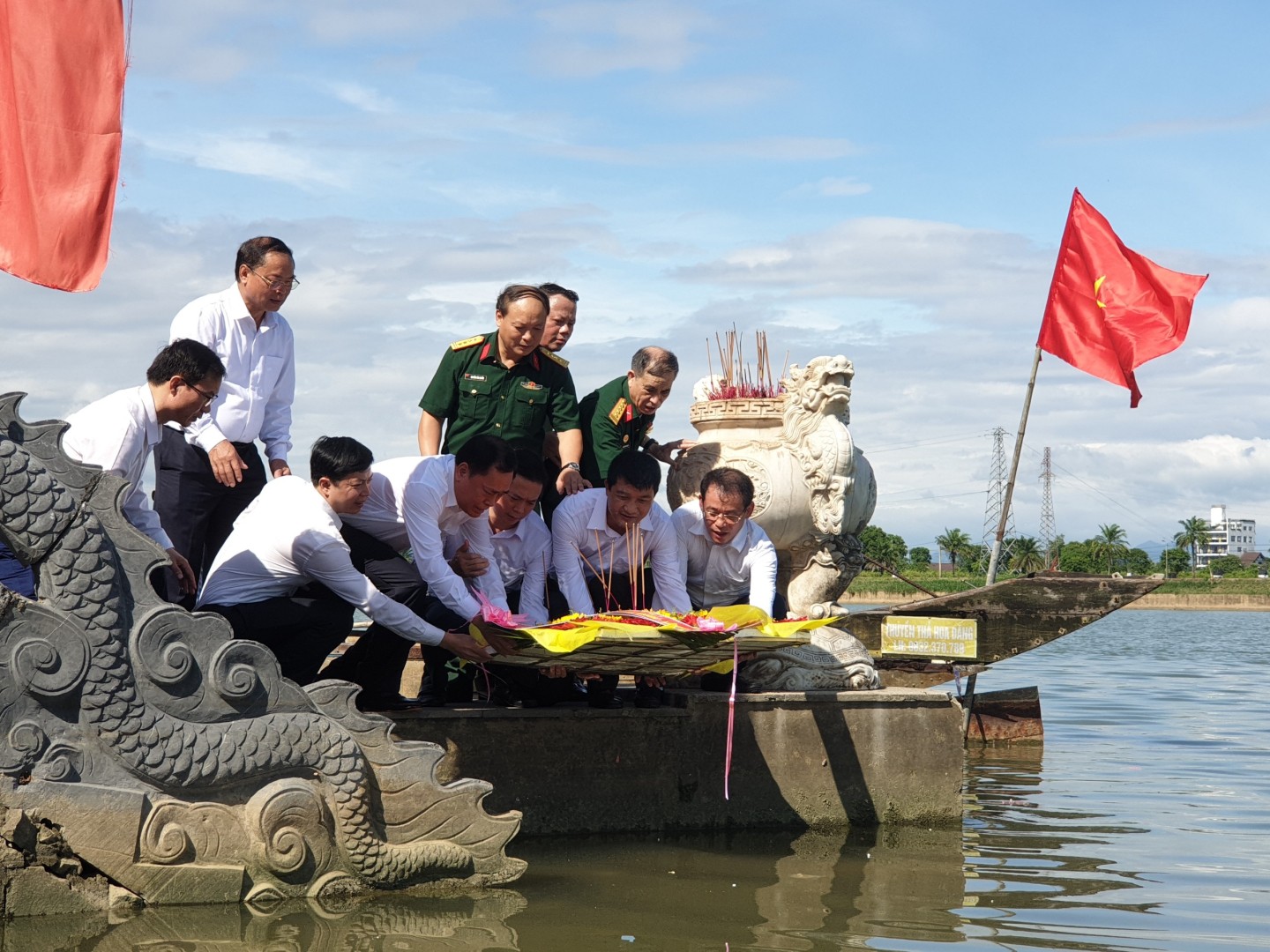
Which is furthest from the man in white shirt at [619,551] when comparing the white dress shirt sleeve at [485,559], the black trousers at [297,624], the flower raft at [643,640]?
the black trousers at [297,624]

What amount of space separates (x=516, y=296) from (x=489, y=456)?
3.83 feet

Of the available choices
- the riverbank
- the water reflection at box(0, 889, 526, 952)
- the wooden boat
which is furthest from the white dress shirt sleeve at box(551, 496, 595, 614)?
the riverbank

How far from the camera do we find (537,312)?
699cm

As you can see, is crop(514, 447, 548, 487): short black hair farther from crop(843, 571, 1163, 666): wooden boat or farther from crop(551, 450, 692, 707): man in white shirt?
crop(843, 571, 1163, 666): wooden boat

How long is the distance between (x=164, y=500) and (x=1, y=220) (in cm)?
153

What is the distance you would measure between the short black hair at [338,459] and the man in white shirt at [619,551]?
1.32m

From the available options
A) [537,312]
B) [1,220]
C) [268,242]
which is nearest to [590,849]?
[537,312]

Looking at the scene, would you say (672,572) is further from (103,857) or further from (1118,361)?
(1118,361)

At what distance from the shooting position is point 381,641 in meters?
6.20

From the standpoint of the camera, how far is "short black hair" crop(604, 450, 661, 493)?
261 inches

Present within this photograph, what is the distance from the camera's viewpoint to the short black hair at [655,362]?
7.46 meters

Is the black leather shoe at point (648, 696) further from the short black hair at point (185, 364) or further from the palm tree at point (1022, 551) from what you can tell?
the palm tree at point (1022, 551)

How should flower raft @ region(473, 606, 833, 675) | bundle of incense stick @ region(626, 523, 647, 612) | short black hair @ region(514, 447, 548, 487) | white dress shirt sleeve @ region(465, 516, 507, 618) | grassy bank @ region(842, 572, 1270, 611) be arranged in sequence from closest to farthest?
flower raft @ region(473, 606, 833, 675) < short black hair @ region(514, 447, 548, 487) < white dress shirt sleeve @ region(465, 516, 507, 618) < bundle of incense stick @ region(626, 523, 647, 612) < grassy bank @ region(842, 572, 1270, 611)

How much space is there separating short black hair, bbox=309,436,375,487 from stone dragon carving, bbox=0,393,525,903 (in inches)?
33.8
